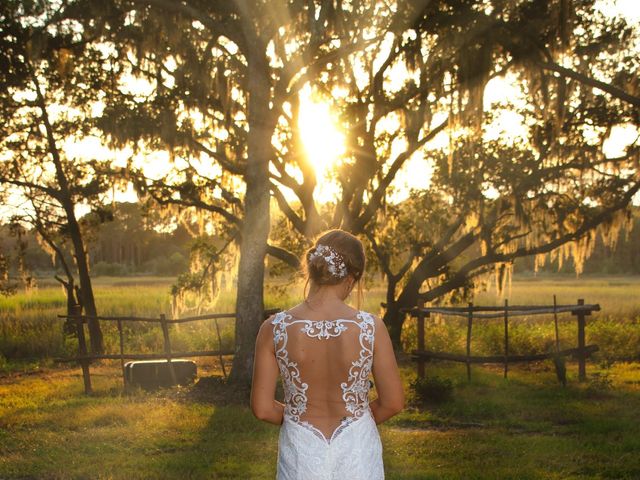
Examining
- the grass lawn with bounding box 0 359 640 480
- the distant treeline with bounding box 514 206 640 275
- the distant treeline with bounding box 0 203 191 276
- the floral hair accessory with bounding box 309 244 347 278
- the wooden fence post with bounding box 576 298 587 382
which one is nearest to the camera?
the floral hair accessory with bounding box 309 244 347 278

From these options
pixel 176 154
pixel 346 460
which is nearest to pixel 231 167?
pixel 176 154

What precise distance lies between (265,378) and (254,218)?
10305mm

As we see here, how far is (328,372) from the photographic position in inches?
147

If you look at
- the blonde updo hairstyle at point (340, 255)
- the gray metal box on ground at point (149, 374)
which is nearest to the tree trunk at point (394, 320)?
the gray metal box on ground at point (149, 374)

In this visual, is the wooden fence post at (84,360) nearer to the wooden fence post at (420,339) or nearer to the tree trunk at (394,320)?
the wooden fence post at (420,339)

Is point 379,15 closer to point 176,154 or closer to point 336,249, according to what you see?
point 176,154

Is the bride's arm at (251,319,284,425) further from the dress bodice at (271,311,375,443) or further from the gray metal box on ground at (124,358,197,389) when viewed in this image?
the gray metal box on ground at (124,358,197,389)

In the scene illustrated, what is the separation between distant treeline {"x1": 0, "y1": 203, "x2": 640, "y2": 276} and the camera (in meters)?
76.4

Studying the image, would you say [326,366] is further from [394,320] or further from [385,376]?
[394,320]

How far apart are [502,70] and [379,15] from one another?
248cm

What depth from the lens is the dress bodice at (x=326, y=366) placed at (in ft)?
12.1

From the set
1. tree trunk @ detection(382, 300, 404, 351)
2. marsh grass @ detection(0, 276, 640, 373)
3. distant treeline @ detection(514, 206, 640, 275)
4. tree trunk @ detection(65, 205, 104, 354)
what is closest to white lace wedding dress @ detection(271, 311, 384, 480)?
marsh grass @ detection(0, 276, 640, 373)

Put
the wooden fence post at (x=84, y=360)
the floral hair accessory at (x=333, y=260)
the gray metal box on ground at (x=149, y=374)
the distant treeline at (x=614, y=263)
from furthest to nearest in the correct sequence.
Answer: the distant treeline at (x=614, y=263), the gray metal box on ground at (x=149, y=374), the wooden fence post at (x=84, y=360), the floral hair accessory at (x=333, y=260)

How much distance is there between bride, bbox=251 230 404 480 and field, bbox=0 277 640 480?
424 cm
